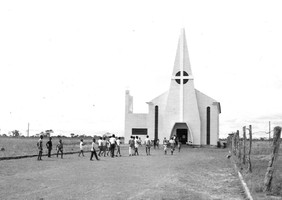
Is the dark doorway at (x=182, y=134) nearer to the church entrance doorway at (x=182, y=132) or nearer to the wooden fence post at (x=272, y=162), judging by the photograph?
the church entrance doorway at (x=182, y=132)

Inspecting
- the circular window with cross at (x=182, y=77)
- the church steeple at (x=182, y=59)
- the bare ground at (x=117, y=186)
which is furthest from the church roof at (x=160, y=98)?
the bare ground at (x=117, y=186)

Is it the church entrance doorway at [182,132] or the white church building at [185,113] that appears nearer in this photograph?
the white church building at [185,113]

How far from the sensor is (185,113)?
55031mm

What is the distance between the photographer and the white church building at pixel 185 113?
54562 millimetres

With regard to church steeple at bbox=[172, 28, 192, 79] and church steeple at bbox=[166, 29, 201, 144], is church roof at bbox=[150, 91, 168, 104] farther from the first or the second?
church steeple at bbox=[172, 28, 192, 79]

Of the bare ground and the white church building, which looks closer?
the bare ground

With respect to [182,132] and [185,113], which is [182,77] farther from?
[182,132]

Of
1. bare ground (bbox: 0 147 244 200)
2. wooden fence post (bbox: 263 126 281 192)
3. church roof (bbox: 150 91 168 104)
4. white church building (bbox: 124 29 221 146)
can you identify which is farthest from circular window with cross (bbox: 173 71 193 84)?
wooden fence post (bbox: 263 126 281 192)

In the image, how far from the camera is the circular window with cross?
5472 cm

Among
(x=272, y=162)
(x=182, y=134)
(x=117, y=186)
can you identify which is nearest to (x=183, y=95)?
(x=182, y=134)

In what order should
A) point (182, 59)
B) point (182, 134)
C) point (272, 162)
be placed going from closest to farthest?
1. point (272, 162)
2. point (182, 59)
3. point (182, 134)

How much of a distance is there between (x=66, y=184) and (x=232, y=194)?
4.87 m

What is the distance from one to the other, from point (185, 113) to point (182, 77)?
184 inches

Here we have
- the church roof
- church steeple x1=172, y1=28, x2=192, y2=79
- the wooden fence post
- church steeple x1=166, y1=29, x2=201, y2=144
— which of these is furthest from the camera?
the church roof
